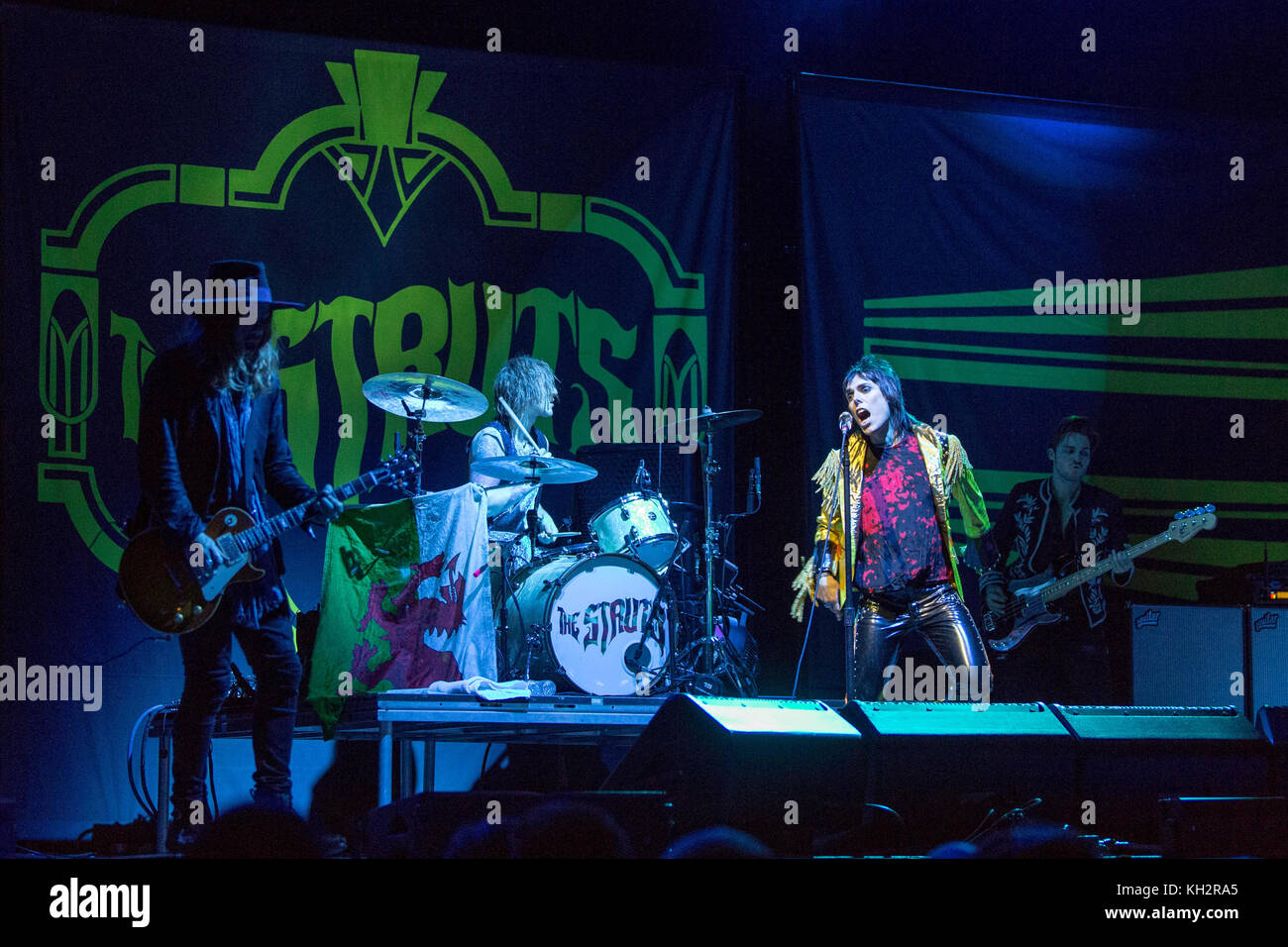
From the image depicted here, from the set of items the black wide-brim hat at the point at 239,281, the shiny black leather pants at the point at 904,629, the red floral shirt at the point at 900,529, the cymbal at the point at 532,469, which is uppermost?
the black wide-brim hat at the point at 239,281

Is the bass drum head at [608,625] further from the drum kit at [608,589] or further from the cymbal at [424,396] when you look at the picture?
the cymbal at [424,396]

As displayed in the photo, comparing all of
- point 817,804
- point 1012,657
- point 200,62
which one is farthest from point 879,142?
point 817,804

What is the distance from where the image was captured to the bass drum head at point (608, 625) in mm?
6195

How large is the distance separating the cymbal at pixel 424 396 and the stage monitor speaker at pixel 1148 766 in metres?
3.38

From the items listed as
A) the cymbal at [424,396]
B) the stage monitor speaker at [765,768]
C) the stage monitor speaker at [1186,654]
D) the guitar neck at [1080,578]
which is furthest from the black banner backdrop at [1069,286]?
the stage monitor speaker at [765,768]

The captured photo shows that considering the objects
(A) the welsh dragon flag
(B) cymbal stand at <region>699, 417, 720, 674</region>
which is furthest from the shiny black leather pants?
(A) the welsh dragon flag

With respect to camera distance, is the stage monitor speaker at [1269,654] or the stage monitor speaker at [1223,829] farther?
the stage monitor speaker at [1269,654]

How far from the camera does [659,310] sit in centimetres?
679

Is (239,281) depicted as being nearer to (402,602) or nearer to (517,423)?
(402,602)

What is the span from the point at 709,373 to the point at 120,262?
2.92 m

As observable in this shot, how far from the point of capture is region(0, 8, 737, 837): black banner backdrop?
19.6ft

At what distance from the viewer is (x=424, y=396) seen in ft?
19.5

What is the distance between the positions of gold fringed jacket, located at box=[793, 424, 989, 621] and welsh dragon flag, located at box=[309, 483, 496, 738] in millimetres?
1402
